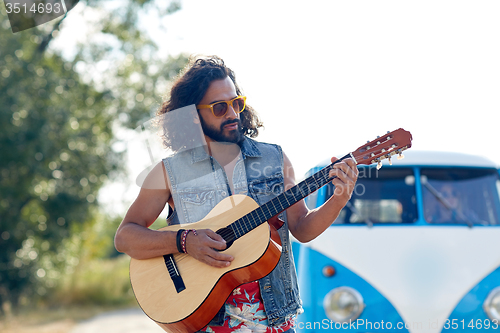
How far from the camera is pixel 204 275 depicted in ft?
7.02

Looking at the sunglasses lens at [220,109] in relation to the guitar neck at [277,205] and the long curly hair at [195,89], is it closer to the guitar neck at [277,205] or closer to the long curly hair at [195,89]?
the long curly hair at [195,89]

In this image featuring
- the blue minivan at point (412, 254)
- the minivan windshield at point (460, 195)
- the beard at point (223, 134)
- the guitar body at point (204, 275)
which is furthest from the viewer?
the minivan windshield at point (460, 195)

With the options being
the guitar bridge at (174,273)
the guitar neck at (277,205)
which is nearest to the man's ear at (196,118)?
the guitar neck at (277,205)

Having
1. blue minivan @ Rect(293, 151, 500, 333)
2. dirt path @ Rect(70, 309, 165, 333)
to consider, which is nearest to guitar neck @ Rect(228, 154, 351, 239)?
blue minivan @ Rect(293, 151, 500, 333)

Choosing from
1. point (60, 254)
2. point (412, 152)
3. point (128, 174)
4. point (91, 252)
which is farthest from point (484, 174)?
point (91, 252)

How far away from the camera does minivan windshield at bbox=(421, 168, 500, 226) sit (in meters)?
3.52

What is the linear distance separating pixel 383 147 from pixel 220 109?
2.60 feet

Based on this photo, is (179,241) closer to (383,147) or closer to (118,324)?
(383,147)

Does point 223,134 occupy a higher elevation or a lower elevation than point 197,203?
higher

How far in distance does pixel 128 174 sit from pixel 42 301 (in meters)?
3.85

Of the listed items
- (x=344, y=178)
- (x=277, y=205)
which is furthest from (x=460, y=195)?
(x=277, y=205)

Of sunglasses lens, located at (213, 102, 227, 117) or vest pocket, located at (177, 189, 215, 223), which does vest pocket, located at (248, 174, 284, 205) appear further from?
sunglasses lens, located at (213, 102, 227, 117)

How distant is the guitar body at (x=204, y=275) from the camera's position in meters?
2.04

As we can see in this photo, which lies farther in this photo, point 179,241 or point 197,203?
point 197,203
